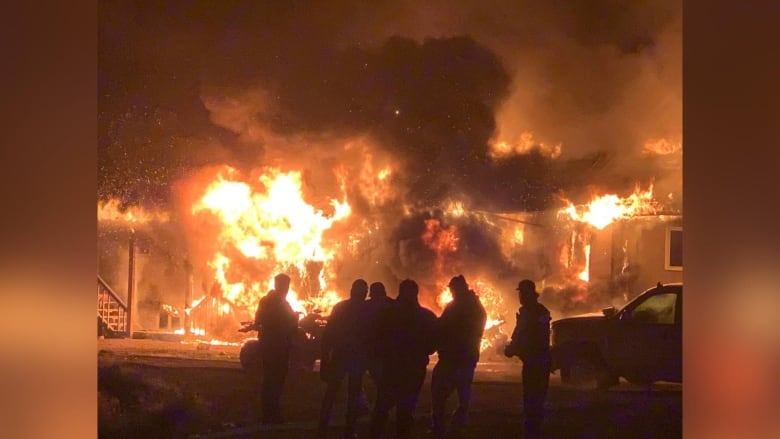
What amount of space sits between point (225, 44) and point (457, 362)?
2069mm

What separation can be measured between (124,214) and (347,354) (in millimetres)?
1383

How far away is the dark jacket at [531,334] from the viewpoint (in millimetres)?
3865

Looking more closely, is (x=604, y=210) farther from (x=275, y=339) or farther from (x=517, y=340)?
(x=275, y=339)

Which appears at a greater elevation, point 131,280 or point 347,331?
point 131,280

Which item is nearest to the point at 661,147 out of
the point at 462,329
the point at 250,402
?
the point at 462,329

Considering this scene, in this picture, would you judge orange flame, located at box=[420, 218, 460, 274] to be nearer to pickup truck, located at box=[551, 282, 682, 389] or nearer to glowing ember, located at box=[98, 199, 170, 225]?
pickup truck, located at box=[551, 282, 682, 389]

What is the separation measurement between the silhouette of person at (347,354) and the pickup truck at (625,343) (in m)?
1.00

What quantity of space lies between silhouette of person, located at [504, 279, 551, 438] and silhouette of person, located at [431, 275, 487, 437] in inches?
7.6

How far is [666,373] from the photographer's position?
3.78 metres

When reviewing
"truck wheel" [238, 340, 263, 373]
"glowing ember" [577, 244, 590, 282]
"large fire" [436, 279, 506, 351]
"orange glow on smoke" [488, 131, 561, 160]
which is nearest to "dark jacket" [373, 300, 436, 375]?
"large fire" [436, 279, 506, 351]

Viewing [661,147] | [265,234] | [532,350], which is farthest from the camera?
[265,234]

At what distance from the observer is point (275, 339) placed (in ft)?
12.9
